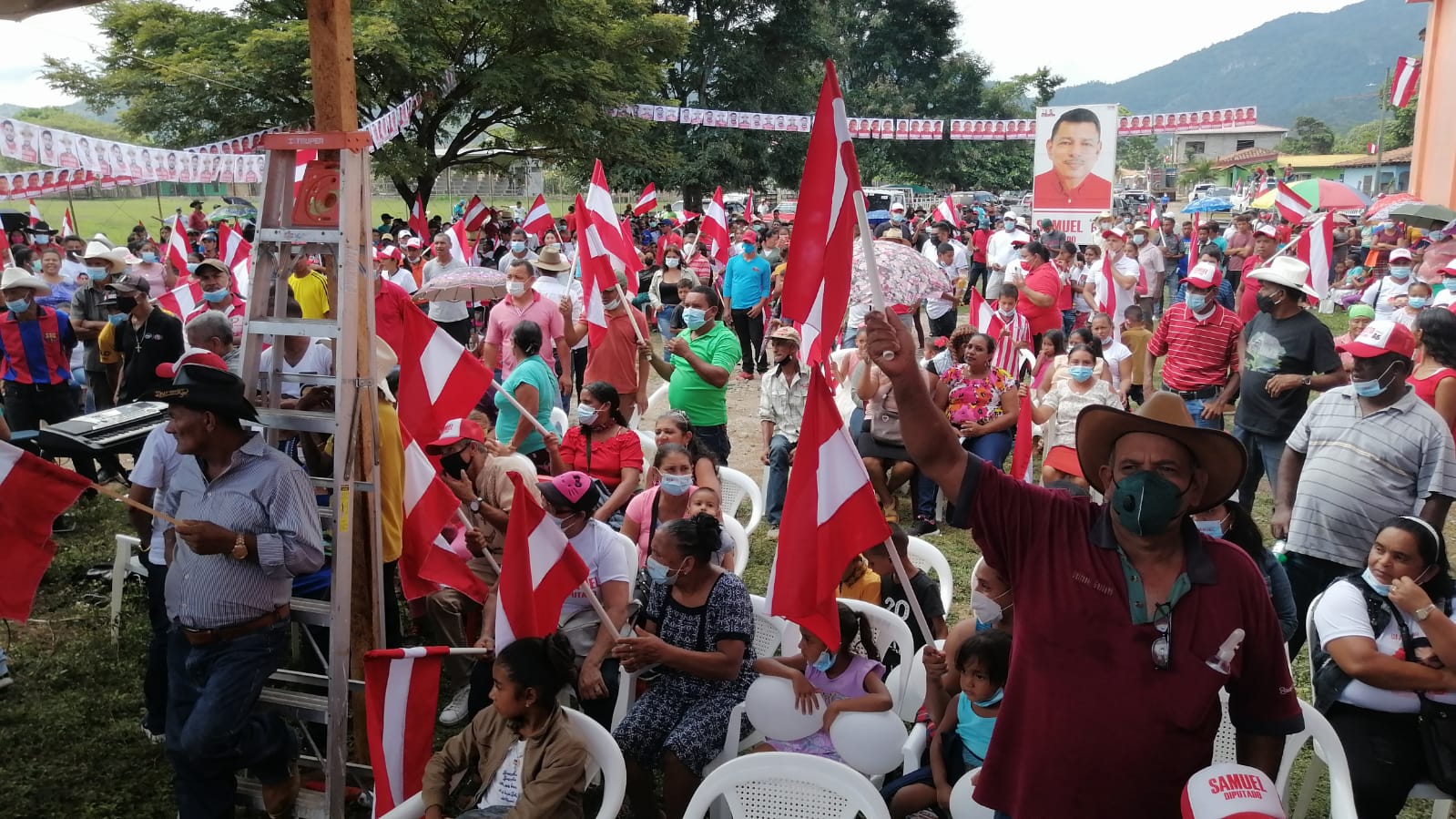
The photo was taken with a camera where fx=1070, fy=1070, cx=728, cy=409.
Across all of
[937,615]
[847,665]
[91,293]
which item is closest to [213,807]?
[847,665]

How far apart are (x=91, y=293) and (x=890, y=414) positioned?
26.0 ft

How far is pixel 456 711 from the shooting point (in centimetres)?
536

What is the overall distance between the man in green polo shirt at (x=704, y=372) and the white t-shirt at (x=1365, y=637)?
14.7ft

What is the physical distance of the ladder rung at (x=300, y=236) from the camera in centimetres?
411

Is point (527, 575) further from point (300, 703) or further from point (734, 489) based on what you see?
point (734, 489)

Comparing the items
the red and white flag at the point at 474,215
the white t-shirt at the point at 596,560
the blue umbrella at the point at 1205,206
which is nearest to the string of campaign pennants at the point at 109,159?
the red and white flag at the point at 474,215

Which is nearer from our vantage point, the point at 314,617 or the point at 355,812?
the point at 314,617

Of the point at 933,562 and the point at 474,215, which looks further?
the point at 474,215

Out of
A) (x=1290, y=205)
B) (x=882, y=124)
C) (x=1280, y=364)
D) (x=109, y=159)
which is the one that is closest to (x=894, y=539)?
(x=1280, y=364)

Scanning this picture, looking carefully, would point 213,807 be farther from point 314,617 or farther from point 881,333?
point 881,333

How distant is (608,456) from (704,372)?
1.31 metres

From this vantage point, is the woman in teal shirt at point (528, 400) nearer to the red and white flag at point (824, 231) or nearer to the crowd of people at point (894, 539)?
the crowd of people at point (894, 539)

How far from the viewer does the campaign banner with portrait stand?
59.4 feet

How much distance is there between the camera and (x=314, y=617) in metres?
4.29
